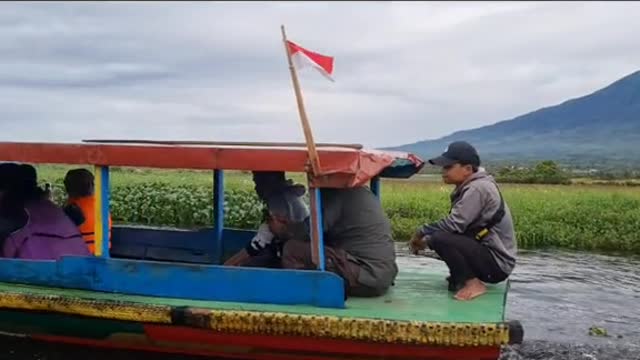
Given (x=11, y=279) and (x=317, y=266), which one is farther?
(x=11, y=279)

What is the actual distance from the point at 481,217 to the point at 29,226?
12.0ft

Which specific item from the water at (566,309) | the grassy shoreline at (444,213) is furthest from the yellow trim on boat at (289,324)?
the grassy shoreline at (444,213)

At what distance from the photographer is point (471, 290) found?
20.2 feet

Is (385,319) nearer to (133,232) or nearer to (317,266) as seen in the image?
(317,266)

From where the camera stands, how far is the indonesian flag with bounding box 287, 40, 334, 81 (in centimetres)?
558

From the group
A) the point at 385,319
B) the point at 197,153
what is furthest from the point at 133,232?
the point at 385,319

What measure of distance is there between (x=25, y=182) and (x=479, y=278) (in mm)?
3796

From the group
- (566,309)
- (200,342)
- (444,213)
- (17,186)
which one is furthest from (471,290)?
(444,213)

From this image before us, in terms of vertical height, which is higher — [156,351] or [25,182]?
[25,182]

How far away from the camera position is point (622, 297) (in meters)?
10.1

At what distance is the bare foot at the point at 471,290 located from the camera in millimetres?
6118

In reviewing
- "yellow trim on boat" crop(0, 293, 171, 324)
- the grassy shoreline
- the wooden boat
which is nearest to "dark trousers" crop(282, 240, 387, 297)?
the wooden boat

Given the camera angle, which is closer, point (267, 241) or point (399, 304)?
point (399, 304)

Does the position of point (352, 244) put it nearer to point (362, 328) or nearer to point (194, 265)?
point (362, 328)
